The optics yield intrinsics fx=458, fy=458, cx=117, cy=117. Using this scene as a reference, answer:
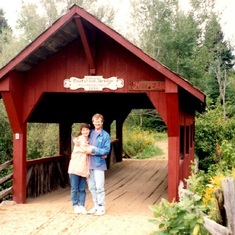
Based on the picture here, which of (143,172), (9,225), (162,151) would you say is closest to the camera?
(9,225)

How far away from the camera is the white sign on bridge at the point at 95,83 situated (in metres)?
9.35

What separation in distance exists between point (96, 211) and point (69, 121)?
5381 millimetres

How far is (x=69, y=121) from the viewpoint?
13352 mm

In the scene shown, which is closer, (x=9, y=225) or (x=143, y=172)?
(x=9, y=225)

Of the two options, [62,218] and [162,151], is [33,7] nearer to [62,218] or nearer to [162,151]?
[162,151]

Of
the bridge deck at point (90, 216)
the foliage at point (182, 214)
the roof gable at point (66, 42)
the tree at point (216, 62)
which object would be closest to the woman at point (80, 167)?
the bridge deck at point (90, 216)

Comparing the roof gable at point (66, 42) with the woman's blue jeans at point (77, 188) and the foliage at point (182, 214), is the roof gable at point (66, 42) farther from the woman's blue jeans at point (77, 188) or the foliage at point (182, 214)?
the foliage at point (182, 214)

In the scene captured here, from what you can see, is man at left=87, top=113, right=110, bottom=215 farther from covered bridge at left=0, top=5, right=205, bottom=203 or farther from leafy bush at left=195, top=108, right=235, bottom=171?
leafy bush at left=195, top=108, right=235, bottom=171

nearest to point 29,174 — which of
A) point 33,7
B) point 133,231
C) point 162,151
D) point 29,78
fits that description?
point 29,78

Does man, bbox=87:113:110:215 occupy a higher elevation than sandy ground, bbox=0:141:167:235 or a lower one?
higher

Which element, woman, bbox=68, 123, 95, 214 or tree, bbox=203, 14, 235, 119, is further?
tree, bbox=203, 14, 235, 119

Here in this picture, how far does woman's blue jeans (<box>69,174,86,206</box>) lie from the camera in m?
8.37

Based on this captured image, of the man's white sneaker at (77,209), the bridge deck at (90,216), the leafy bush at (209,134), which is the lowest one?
the bridge deck at (90,216)

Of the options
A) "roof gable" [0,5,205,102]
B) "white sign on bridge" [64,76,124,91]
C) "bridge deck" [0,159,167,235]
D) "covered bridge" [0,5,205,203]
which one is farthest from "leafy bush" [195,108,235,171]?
"roof gable" [0,5,205,102]
